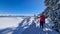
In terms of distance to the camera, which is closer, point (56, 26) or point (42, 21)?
point (42, 21)

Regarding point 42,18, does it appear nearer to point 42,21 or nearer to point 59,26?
point 42,21

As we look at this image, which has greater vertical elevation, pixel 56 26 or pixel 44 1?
pixel 44 1

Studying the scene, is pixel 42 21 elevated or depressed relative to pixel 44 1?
depressed

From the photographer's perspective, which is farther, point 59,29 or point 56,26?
point 56,26

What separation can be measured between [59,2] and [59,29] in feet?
10.3

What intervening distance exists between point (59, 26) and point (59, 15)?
1.25m

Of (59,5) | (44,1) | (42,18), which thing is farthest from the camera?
(44,1)

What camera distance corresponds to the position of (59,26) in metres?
18.5

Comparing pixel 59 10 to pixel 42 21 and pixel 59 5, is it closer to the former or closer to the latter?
pixel 59 5

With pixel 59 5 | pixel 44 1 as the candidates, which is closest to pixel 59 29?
pixel 59 5

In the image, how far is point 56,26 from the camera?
19.7 m

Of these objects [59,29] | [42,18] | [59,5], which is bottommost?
[59,29]

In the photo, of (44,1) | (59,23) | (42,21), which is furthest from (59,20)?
(44,1)

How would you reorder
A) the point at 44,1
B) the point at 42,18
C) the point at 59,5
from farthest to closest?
the point at 44,1 < the point at 59,5 < the point at 42,18
